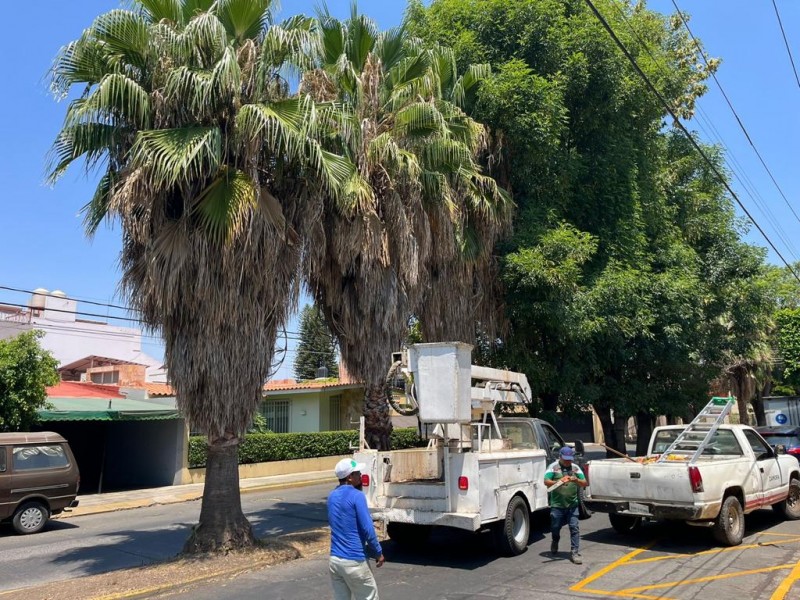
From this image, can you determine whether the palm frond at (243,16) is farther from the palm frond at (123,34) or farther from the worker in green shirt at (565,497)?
the worker in green shirt at (565,497)

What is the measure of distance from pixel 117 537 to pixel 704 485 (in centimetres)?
1065

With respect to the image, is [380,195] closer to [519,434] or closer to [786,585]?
[519,434]

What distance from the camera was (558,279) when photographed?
14758 millimetres

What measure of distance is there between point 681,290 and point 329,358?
43.3 meters

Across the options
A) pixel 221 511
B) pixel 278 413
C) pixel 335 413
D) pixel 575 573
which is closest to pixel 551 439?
pixel 575 573

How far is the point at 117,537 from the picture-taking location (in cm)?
1296

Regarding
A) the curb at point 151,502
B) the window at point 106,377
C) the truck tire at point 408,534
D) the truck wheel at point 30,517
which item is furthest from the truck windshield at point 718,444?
the window at point 106,377

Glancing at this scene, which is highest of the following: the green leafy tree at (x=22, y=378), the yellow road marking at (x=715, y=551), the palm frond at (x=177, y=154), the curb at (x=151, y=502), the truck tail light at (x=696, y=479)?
the palm frond at (x=177, y=154)

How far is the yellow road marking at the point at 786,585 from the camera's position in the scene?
277 inches

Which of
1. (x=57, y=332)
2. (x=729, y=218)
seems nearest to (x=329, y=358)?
(x=57, y=332)

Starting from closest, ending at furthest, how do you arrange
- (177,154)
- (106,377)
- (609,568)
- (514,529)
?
1. (609,568)
2. (177,154)
3. (514,529)
4. (106,377)

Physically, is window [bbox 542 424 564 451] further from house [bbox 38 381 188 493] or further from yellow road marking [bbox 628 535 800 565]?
house [bbox 38 381 188 493]

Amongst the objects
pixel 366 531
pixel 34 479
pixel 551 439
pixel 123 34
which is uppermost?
pixel 123 34

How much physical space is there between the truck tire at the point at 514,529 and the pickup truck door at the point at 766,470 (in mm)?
3800
